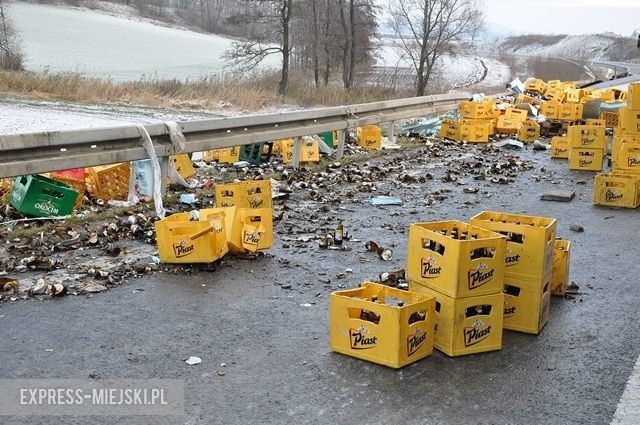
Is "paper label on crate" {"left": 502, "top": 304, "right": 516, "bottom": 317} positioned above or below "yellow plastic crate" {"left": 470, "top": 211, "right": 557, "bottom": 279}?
below

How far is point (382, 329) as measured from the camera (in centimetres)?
449

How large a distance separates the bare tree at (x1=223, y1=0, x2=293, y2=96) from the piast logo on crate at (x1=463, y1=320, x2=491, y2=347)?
129 ft

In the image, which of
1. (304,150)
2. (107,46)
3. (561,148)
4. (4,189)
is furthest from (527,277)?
(107,46)

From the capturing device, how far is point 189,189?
32.3 feet

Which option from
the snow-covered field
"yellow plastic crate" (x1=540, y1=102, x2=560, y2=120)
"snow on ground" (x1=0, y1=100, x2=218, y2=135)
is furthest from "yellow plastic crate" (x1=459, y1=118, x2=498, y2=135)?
the snow-covered field

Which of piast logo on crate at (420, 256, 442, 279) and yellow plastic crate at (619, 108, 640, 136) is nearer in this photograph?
piast logo on crate at (420, 256, 442, 279)

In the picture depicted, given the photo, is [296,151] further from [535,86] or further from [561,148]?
[535,86]

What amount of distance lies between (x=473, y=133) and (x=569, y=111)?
5.10 meters

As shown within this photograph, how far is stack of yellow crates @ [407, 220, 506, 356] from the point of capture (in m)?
4.71

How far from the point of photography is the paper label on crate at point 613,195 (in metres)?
9.99

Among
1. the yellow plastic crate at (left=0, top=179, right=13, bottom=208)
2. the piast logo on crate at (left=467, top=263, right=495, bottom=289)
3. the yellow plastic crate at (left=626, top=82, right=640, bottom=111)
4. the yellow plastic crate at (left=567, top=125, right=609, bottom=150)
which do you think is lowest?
the yellow plastic crate at (left=0, top=179, right=13, bottom=208)

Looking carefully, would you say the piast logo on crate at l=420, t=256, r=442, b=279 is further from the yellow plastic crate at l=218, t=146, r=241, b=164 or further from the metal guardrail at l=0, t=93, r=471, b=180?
the yellow plastic crate at l=218, t=146, r=241, b=164

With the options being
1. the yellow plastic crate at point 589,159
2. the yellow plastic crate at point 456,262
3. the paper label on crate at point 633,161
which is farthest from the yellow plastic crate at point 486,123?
the yellow plastic crate at point 456,262

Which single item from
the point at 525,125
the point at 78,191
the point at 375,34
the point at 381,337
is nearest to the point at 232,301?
the point at 381,337
